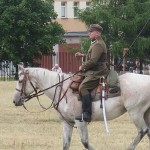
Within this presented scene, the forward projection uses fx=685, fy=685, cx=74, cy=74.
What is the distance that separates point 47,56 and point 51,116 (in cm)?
3943

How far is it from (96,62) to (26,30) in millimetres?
44377

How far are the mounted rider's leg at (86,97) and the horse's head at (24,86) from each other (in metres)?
1.07

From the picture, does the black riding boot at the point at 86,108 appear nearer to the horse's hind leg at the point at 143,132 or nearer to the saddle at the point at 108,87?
the saddle at the point at 108,87

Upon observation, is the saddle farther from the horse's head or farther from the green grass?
the green grass

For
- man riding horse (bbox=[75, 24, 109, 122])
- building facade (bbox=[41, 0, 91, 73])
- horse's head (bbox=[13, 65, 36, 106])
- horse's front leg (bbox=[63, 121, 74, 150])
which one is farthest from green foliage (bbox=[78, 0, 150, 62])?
horse's front leg (bbox=[63, 121, 74, 150])

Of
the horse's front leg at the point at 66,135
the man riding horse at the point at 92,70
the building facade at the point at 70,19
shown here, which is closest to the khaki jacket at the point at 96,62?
the man riding horse at the point at 92,70

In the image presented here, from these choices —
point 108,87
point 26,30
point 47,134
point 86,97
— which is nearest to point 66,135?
point 86,97

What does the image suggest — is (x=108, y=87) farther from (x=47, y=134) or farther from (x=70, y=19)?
(x=70, y=19)

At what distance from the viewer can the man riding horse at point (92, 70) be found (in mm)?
12570

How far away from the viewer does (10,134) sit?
16797mm

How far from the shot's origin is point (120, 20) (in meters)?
52.4

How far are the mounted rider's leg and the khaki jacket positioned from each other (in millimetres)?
128

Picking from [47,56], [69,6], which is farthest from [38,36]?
[69,6]

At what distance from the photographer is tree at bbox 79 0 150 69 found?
52.0 meters
